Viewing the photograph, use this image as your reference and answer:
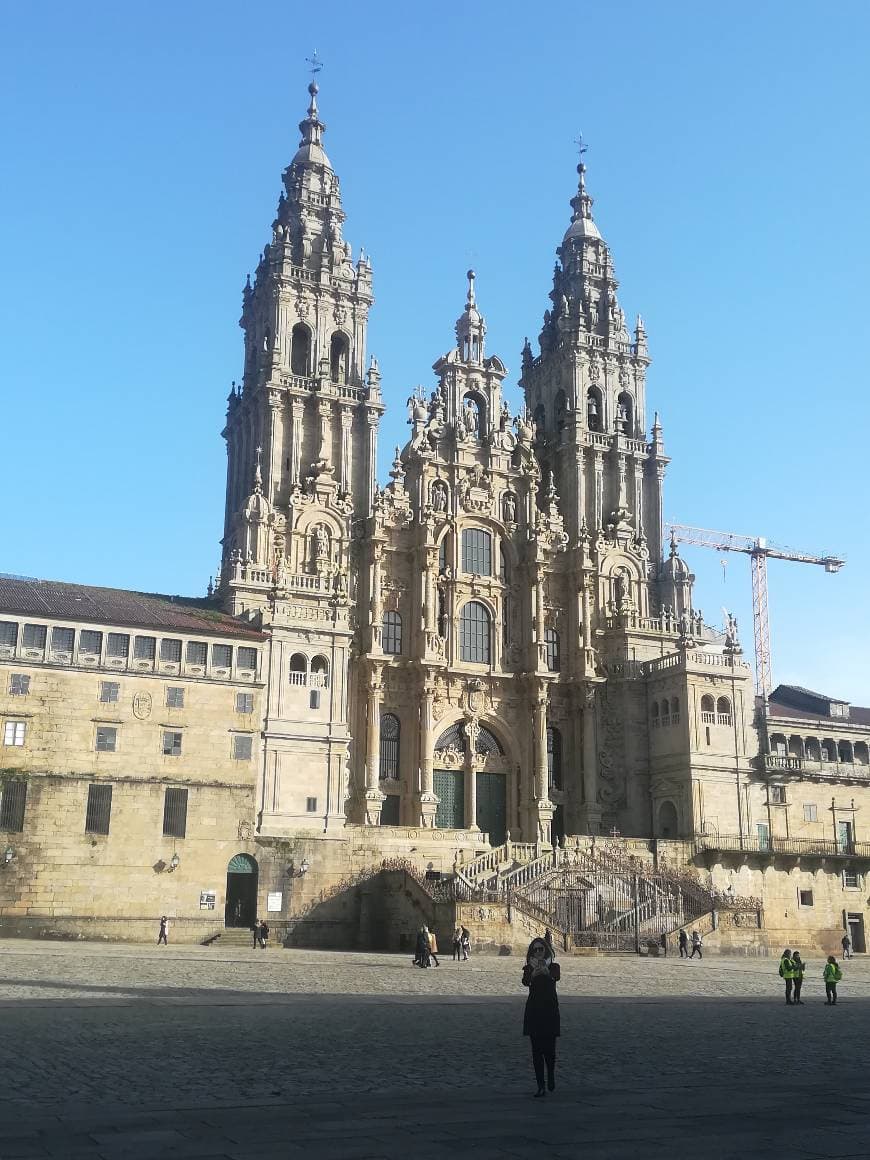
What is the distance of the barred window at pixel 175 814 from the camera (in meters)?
56.1

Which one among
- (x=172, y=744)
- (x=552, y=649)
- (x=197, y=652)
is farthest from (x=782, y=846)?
(x=172, y=744)

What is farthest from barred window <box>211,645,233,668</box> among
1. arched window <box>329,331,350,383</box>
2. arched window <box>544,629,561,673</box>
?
arched window <box>544,629,561,673</box>

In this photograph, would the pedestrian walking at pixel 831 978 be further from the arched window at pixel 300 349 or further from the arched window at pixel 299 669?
the arched window at pixel 300 349

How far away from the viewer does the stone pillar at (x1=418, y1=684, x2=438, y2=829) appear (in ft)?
226

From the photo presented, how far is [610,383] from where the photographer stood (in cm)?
8475

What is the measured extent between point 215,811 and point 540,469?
35.4 meters

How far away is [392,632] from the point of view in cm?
7312

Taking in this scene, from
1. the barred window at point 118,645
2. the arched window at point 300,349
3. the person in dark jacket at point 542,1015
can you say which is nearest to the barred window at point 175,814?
the barred window at point 118,645

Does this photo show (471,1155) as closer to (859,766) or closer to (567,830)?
(567,830)

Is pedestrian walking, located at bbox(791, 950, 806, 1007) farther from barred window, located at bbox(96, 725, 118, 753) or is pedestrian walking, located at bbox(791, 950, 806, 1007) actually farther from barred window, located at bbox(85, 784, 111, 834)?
barred window, located at bbox(96, 725, 118, 753)

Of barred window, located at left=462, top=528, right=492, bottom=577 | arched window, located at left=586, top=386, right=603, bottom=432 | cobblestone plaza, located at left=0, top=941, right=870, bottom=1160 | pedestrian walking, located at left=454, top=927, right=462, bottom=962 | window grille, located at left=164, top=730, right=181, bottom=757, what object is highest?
arched window, located at left=586, top=386, right=603, bottom=432

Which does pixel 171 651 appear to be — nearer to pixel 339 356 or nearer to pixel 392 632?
pixel 392 632

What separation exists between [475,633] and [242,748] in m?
20.6

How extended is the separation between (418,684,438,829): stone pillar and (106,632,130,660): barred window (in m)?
19.7
